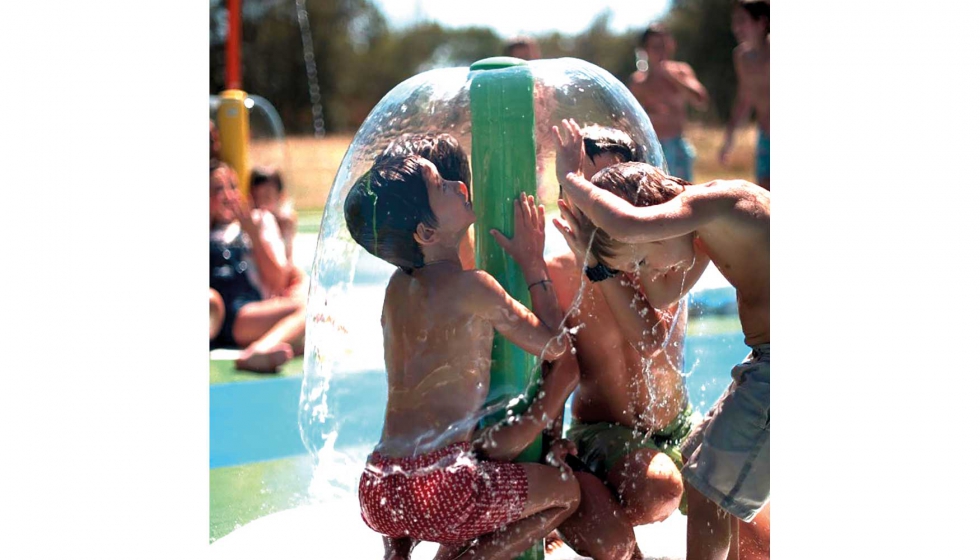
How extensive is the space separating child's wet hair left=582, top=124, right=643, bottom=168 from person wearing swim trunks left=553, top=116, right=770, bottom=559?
0.09 ft

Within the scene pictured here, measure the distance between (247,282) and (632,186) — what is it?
4.76m

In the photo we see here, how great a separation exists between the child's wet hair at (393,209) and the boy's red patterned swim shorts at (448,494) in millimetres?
490

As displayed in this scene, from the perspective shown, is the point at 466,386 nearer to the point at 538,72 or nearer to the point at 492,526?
the point at 492,526

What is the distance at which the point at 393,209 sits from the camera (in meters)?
→ 2.86

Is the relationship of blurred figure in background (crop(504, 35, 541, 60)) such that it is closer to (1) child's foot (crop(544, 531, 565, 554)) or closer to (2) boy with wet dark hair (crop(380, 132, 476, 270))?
(1) child's foot (crop(544, 531, 565, 554))

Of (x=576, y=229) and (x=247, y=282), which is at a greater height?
(x=576, y=229)

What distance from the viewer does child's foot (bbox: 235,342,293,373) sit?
636 centimetres

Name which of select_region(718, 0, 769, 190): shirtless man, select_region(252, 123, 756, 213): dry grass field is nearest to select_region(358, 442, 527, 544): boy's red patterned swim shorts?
select_region(718, 0, 769, 190): shirtless man

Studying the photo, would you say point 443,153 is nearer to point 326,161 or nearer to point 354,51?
point 326,161

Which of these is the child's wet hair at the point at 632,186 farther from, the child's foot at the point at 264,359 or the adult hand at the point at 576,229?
the child's foot at the point at 264,359

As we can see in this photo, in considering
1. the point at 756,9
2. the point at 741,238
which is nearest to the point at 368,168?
the point at 741,238

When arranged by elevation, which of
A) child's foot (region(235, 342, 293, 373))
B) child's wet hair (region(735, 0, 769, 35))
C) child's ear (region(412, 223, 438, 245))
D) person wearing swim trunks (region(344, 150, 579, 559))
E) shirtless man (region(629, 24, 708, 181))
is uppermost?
child's wet hair (region(735, 0, 769, 35))
